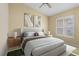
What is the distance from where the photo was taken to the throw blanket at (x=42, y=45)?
1469mm

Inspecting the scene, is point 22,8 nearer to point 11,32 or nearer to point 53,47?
point 11,32

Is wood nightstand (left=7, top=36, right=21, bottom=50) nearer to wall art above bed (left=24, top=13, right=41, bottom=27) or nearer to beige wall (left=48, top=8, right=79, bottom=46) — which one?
wall art above bed (left=24, top=13, right=41, bottom=27)

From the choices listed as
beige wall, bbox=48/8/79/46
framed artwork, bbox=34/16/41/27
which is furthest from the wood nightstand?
beige wall, bbox=48/8/79/46

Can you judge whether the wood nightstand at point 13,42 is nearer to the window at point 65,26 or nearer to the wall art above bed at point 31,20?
the wall art above bed at point 31,20

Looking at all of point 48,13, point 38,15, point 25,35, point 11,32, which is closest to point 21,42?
point 25,35

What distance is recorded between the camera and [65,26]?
1428mm

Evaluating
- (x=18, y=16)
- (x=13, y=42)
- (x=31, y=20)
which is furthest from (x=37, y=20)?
(x=13, y=42)

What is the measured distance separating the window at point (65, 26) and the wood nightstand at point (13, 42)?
2.65 ft

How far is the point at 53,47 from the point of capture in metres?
1.59

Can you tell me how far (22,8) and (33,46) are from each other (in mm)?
785

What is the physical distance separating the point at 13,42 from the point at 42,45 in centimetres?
59

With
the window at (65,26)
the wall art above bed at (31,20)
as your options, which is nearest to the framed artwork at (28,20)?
the wall art above bed at (31,20)

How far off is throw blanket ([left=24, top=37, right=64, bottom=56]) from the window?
0.18 metres

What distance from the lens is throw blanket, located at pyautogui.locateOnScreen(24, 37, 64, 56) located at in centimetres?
147
